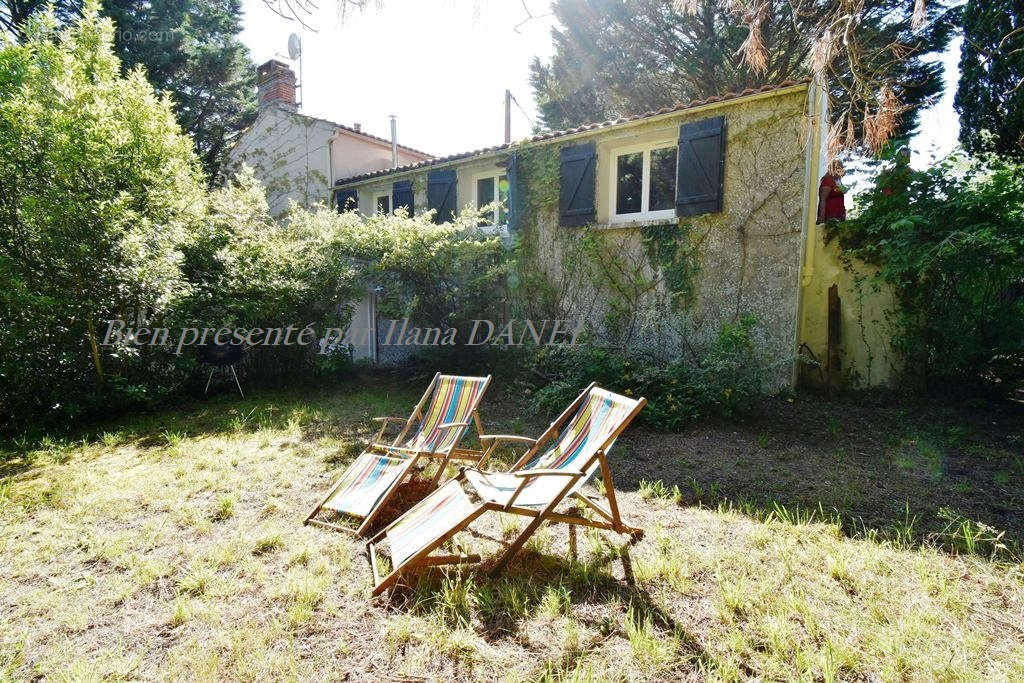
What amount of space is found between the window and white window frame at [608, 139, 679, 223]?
1990mm

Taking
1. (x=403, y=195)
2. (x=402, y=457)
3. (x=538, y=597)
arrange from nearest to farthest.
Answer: (x=538, y=597) < (x=402, y=457) < (x=403, y=195)

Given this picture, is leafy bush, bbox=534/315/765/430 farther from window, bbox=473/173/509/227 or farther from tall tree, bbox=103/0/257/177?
tall tree, bbox=103/0/257/177

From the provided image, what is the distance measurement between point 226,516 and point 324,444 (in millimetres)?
1839

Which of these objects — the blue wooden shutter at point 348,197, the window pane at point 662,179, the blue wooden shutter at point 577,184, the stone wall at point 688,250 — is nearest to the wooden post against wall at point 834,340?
the stone wall at point 688,250

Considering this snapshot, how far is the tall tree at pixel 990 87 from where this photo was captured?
8750 mm

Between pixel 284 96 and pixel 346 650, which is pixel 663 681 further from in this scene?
pixel 284 96

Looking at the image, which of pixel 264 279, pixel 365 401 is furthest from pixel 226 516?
pixel 264 279

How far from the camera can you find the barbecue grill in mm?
7730

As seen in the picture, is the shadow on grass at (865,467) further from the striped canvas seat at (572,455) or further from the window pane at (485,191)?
the window pane at (485,191)

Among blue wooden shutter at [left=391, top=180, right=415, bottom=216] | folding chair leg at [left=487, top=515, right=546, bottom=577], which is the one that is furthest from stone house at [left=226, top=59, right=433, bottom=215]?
folding chair leg at [left=487, top=515, right=546, bottom=577]

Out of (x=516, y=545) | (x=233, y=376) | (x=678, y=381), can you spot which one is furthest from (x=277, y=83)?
(x=516, y=545)

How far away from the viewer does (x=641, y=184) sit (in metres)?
8.47

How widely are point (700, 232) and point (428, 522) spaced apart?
20.3ft

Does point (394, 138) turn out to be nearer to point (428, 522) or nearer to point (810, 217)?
point (810, 217)
